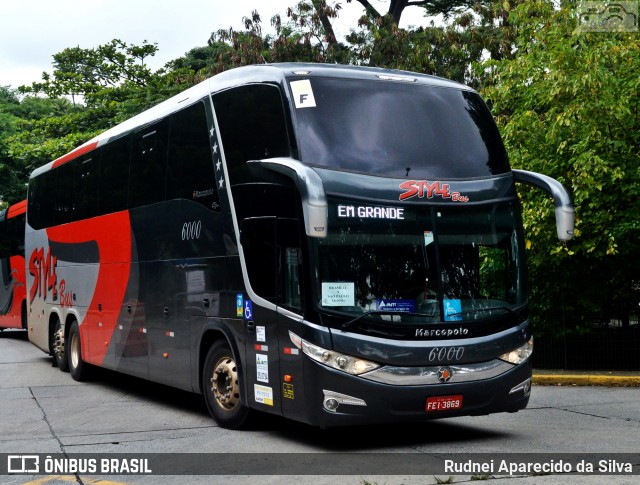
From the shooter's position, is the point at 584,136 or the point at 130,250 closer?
the point at 130,250

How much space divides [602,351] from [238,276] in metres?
9.34

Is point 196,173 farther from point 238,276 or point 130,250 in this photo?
point 130,250

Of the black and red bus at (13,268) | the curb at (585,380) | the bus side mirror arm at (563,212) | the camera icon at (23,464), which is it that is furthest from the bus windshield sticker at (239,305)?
the black and red bus at (13,268)

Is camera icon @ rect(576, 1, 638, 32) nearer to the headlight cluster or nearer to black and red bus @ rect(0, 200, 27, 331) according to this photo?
the headlight cluster

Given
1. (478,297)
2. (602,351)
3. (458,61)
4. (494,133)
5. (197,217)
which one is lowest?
(602,351)

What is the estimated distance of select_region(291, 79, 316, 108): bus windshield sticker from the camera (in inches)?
378

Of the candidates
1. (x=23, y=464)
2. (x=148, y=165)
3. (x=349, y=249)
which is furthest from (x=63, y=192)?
(x=349, y=249)

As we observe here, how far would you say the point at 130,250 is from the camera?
1405cm

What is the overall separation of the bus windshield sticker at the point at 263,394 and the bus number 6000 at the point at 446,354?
67.1 inches

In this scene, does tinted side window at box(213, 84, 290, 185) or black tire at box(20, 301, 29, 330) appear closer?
tinted side window at box(213, 84, 290, 185)

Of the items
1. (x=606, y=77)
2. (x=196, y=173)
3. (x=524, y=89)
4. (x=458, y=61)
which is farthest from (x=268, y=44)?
(x=196, y=173)

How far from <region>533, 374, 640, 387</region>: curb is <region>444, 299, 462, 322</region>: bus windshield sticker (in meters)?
7.08

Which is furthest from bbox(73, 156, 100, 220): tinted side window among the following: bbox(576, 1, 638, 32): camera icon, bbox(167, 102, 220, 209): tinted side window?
bbox(576, 1, 638, 32): camera icon

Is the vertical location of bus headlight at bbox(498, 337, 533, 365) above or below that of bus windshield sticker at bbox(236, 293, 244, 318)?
below
